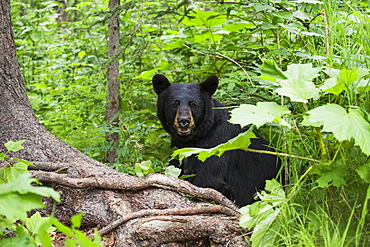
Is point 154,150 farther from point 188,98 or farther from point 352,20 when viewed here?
point 352,20

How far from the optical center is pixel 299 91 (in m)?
2.10

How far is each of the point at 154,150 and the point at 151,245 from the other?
2.42 meters

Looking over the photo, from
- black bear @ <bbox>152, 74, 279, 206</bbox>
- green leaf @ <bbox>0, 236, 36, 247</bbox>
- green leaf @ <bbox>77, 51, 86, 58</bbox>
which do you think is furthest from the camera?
green leaf @ <bbox>77, 51, 86, 58</bbox>

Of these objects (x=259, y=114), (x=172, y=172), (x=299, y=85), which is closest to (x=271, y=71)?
(x=299, y=85)

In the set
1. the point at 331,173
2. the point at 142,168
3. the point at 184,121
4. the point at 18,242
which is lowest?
the point at 142,168

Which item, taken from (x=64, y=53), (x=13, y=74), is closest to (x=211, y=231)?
(x=13, y=74)

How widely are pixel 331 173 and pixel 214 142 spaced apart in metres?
1.77

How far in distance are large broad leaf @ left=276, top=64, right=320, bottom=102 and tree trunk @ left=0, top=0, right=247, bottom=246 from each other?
97cm

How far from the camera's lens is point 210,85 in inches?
155

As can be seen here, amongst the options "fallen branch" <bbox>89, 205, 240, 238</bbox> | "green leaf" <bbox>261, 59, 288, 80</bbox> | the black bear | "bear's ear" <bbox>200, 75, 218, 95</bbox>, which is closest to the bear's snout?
the black bear

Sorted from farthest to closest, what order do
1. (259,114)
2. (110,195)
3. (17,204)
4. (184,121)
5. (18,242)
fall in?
1. (184,121)
2. (110,195)
3. (259,114)
4. (18,242)
5. (17,204)

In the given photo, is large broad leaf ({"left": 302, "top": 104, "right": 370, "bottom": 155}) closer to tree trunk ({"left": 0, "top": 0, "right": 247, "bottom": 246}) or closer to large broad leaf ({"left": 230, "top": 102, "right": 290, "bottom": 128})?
large broad leaf ({"left": 230, "top": 102, "right": 290, "bottom": 128})

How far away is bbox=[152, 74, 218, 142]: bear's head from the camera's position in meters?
3.79

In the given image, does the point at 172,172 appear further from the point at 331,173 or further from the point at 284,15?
the point at 284,15
